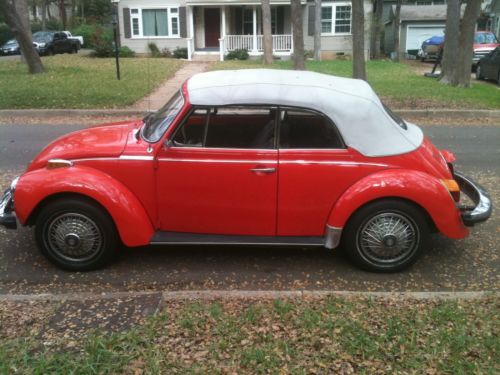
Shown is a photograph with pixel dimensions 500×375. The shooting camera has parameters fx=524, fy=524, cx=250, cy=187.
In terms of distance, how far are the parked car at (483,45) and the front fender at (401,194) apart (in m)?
21.3

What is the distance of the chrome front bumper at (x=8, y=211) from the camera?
4465 millimetres

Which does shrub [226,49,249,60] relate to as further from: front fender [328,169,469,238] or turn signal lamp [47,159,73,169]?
front fender [328,169,469,238]

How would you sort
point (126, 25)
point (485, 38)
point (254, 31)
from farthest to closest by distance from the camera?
point (126, 25), point (254, 31), point (485, 38)

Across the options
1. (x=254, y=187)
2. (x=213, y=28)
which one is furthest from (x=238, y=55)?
(x=254, y=187)

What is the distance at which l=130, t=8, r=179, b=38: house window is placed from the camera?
3225cm

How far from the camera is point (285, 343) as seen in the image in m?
3.17

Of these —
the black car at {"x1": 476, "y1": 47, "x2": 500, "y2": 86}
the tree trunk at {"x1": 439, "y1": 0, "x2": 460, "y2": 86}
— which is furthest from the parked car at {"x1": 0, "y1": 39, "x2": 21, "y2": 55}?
the black car at {"x1": 476, "y1": 47, "x2": 500, "y2": 86}

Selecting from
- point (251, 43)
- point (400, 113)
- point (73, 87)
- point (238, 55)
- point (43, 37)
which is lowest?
point (400, 113)

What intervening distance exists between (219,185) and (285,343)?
Answer: 1.60 metres

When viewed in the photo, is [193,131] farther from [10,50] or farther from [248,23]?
[10,50]

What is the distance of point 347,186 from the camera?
4.36 metres

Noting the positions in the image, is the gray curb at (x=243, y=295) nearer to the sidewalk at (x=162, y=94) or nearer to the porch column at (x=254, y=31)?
the sidewalk at (x=162, y=94)

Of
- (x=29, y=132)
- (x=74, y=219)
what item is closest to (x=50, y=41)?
(x=29, y=132)

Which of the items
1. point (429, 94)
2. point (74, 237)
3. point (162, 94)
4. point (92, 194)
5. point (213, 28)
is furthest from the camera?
point (213, 28)
